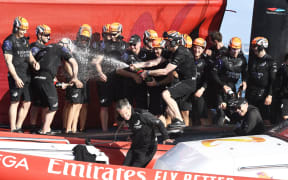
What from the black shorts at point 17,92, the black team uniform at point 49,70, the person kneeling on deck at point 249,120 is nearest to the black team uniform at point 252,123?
the person kneeling on deck at point 249,120

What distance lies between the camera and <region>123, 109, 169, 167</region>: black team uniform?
5.48 m

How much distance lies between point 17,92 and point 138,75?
61.8 inches

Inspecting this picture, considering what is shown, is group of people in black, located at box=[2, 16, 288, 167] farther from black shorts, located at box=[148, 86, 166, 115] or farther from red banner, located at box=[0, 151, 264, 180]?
red banner, located at box=[0, 151, 264, 180]

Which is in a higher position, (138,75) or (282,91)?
(138,75)

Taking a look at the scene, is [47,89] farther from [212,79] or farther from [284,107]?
[284,107]

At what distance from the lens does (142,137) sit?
18.2ft

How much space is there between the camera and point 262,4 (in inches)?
320

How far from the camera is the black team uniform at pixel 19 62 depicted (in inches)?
258

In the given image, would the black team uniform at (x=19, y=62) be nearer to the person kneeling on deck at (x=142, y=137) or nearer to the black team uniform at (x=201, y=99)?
the person kneeling on deck at (x=142, y=137)

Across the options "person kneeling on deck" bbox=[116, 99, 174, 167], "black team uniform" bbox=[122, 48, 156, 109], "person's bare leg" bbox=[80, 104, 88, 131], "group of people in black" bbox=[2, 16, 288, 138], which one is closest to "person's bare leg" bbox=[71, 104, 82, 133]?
"group of people in black" bbox=[2, 16, 288, 138]

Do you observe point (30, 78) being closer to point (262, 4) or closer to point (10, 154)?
point (10, 154)

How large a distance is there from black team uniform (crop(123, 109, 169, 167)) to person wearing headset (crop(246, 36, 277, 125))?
86.6 inches

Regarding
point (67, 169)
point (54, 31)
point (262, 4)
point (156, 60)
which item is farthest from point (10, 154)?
point (262, 4)

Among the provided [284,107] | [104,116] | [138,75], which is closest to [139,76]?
[138,75]
